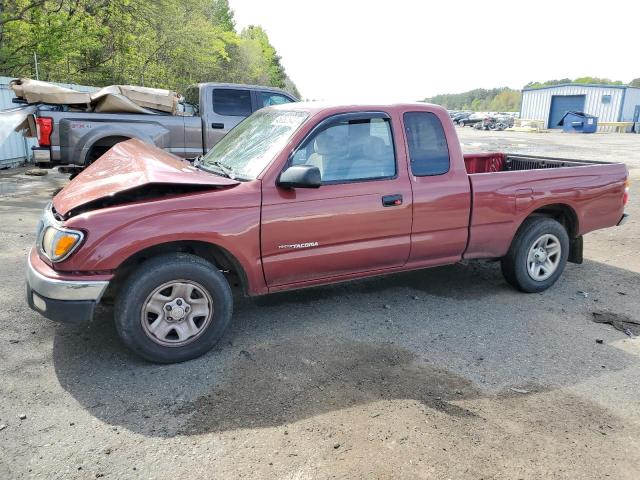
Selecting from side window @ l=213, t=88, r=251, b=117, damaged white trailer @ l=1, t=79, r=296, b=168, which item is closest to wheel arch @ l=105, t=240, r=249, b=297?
damaged white trailer @ l=1, t=79, r=296, b=168

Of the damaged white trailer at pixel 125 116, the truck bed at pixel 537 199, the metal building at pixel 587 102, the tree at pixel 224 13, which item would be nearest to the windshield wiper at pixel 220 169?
the truck bed at pixel 537 199

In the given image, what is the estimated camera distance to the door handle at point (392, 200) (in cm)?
424

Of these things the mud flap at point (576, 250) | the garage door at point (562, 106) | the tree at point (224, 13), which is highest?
the tree at point (224, 13)

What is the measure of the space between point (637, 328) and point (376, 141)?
281 cm

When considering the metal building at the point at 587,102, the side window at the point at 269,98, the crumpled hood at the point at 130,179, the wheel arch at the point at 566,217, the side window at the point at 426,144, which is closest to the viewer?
the crumpled hood at the point at 130,179

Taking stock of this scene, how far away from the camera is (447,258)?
15.6 ft

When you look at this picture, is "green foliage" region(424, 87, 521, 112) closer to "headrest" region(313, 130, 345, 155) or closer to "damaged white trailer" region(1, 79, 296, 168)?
"damaged white trailer" region(1, 79, 296, 168)

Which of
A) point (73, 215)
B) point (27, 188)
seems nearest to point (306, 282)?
point (73, 215)

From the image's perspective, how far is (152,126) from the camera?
8852 mm

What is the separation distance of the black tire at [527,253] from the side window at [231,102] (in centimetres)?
615

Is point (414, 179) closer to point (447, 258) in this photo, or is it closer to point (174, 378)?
point (447, 258)

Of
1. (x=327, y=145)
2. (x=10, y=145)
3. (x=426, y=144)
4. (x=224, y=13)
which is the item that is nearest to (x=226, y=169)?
(x=327, y=145)

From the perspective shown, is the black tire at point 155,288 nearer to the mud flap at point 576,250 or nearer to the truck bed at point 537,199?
the truck bed at point 537,199

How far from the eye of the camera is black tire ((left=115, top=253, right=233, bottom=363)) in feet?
11.5
